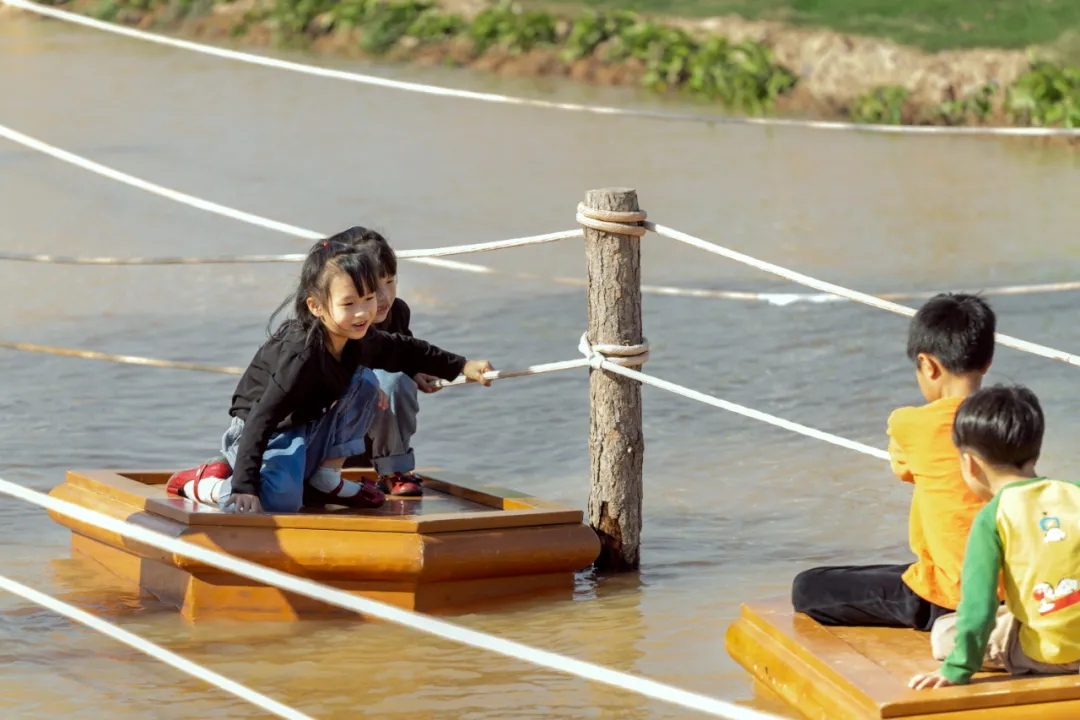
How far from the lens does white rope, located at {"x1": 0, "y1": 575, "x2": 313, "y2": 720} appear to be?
13.6 ft

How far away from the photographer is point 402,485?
5.30 m

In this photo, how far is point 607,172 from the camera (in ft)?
46.8

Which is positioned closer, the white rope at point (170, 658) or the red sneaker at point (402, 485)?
the white rope at point (170, 658)

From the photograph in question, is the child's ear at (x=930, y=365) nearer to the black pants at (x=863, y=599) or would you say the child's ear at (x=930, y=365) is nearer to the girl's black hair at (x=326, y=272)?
the black pants at (x=863, y=599)

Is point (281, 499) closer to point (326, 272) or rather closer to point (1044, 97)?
point (326, 272)

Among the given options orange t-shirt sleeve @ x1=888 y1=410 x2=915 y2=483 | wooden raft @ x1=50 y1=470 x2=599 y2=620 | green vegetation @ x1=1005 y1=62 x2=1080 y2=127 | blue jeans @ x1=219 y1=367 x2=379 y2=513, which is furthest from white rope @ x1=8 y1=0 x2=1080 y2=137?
green vegetation @ x1=1005 y1=62 x2=1080 y2=127

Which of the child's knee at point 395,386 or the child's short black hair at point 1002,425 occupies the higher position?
the child's short black hair at point 1002,425

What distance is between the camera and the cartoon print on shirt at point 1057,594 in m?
3.46

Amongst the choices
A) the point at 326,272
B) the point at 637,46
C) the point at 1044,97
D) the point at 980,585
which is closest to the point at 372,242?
the point at 326,272

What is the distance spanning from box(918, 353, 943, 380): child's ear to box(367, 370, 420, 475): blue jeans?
70.9 inches

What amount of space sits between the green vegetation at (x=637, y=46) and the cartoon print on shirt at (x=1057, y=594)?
1207cm

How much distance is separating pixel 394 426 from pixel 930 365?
6.14ft

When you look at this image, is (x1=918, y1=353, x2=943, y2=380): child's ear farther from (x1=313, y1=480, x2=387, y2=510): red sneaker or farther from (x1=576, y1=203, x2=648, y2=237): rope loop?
(x1=313, y1=480, x2=387, y2=510): red sneaker

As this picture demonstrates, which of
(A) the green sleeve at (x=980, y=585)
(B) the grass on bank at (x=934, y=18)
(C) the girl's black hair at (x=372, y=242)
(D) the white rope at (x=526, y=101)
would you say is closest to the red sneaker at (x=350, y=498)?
(C) the girl's black hair at (x=372, y=242)
